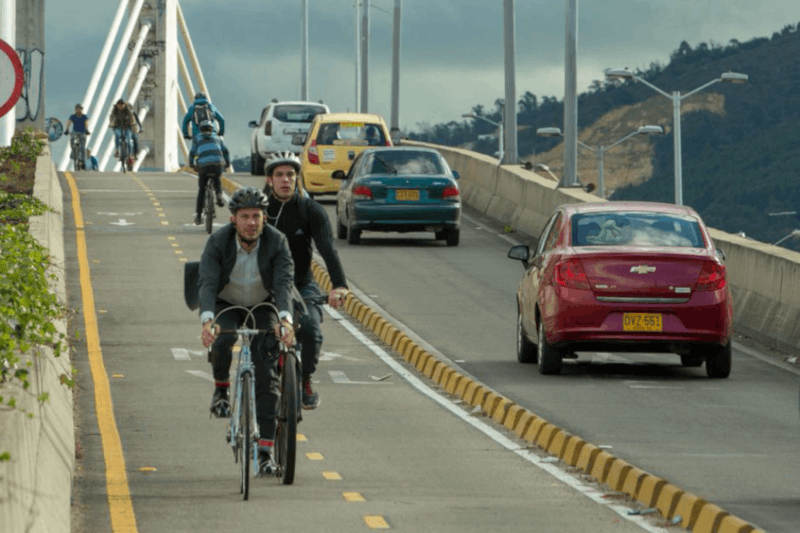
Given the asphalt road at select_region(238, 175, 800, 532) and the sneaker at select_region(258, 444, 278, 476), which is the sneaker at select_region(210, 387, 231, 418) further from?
the asphalt road at select_region(238, 175, 800, 532)

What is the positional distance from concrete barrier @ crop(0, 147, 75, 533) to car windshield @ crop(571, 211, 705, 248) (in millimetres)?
6529

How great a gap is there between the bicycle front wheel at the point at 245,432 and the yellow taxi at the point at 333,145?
28.9 meters

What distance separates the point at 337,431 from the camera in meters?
15.2

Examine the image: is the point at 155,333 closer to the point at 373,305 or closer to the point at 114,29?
the point at 373,305

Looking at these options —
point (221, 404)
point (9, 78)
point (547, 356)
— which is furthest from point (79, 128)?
point (221, 404)

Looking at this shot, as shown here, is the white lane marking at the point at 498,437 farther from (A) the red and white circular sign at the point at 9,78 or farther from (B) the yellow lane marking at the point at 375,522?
(A) the red and white circular sign at the point at 9,78

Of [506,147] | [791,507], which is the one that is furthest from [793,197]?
[791,507]

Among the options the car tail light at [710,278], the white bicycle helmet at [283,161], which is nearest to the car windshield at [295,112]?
the car tail light at [710,278]

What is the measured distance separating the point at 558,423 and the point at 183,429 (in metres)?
2.87

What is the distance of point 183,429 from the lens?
1502 centimetres

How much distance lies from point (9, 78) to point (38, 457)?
6163mm

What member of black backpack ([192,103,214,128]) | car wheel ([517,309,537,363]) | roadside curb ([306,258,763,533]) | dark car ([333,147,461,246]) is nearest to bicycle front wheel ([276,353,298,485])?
roadside curb ([306,258,763,533])

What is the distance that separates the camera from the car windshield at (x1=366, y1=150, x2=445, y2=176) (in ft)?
107

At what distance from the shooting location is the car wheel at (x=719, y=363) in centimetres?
1858
